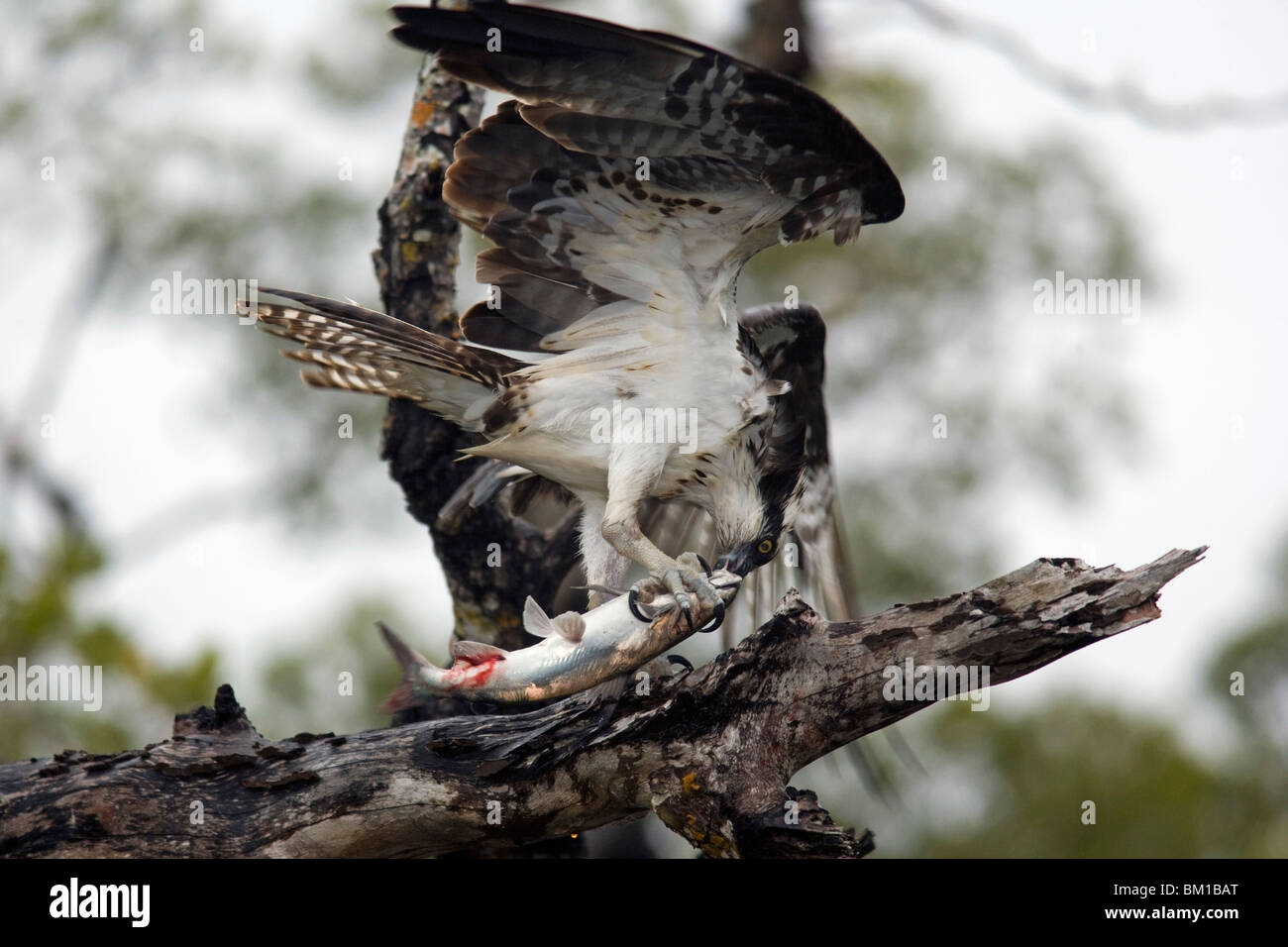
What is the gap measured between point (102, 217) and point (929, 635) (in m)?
12.9

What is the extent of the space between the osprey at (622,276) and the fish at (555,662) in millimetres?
165

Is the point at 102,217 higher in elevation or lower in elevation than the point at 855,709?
higher

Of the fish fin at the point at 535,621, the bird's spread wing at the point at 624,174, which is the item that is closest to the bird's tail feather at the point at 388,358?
the bird's spread wing at the point at 624,174

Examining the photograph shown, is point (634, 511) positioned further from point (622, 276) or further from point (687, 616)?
point (622, 276)

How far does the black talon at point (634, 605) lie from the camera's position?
4.18 metres

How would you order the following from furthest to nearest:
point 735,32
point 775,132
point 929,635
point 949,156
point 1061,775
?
point 1061,775 → point 949,156 → point 735,32 → point 775,132 → point 929,635

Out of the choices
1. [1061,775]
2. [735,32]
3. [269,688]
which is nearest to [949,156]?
[735,32]

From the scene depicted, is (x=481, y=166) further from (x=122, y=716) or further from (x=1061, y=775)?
(x=1061, y=775)

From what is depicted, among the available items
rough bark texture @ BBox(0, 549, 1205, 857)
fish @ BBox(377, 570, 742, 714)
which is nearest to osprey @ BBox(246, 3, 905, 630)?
fish @ BBox(377, 570, 742, 714)

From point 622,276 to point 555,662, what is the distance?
64.6 inches

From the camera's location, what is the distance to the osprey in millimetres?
4078

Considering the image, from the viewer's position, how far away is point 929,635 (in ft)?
12.2

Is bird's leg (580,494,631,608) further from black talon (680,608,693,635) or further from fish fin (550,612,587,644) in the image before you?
fish fin (550,612,587,644)

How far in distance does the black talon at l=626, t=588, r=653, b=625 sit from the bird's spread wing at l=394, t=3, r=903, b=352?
1.18 meters
